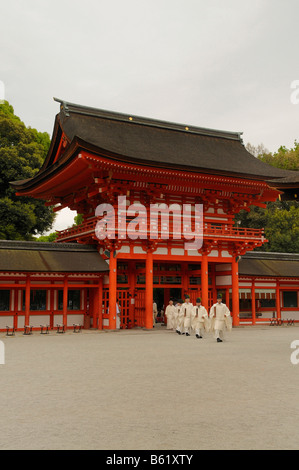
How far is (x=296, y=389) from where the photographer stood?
8.34 metres

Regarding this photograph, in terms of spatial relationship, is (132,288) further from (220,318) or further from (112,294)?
(220,318)

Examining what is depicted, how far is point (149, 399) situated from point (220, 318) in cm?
1013

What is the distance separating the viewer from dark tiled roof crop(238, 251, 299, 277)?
26453 millimetres

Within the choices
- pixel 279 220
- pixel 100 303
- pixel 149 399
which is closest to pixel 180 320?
pixel 100 303

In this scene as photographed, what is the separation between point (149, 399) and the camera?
7.53m

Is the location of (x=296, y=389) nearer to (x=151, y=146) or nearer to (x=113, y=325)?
(x=113, y=325)

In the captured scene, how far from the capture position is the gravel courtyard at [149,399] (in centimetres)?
545

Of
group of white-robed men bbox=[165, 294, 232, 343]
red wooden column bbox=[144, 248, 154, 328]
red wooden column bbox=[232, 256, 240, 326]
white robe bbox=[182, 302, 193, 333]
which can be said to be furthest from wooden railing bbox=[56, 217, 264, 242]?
white robe bbox=[182, 302, 193, 333]

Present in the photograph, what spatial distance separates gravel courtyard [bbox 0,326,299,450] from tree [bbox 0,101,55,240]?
64.6ft

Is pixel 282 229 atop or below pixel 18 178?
below

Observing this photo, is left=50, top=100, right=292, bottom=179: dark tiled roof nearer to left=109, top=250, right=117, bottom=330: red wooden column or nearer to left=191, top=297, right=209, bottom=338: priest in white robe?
left=109, top=250, right=117, bottom=330: red wooden column

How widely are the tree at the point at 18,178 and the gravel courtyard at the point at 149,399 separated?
19.7m

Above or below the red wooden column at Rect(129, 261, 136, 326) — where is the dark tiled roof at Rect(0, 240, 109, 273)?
above

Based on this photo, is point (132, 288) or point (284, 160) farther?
point (284, 160)
